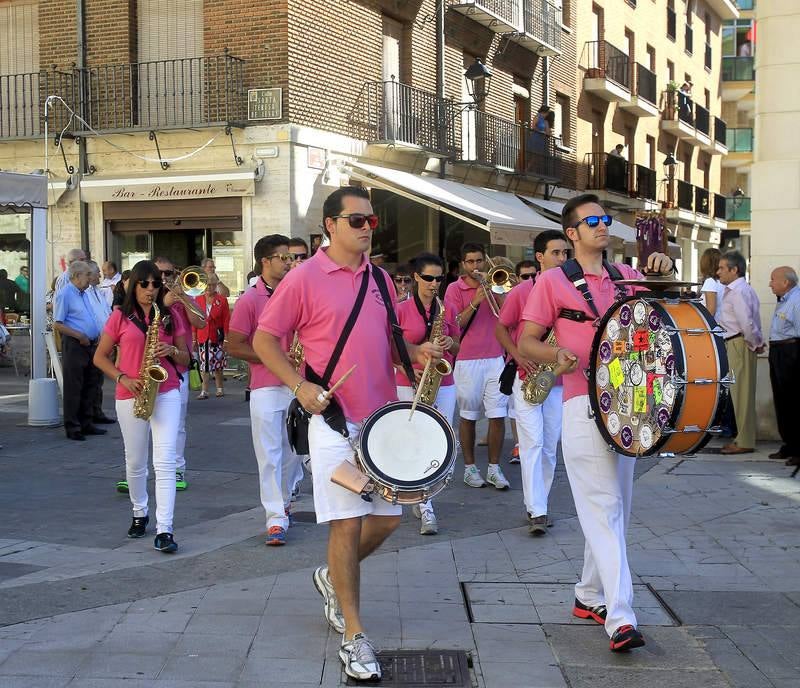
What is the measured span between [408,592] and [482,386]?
3223 mm

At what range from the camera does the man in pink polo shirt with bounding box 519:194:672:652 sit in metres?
4.87

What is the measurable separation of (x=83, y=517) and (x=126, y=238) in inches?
485

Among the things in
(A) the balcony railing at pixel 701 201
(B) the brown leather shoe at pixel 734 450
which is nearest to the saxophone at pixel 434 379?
(B) the brown leather shoe at pixel 734 450

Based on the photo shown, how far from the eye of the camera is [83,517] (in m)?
7.76

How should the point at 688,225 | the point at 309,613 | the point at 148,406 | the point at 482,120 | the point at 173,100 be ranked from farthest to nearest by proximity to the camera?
the point at 688,225, the point at 482,120, the point at 173,100, the point at 148,406, the point at 309,613

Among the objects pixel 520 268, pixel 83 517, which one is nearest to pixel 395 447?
pixel 83 517

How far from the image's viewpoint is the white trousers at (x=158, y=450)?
6668mm

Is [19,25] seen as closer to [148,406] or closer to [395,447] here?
[148,406]

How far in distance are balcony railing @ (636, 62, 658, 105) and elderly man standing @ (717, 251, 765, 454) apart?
2510 cm

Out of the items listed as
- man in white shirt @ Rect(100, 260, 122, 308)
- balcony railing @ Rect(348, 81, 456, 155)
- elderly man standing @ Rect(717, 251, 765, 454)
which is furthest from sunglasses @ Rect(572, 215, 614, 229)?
balcony railing @ Rect(348, 81, 456, 155)

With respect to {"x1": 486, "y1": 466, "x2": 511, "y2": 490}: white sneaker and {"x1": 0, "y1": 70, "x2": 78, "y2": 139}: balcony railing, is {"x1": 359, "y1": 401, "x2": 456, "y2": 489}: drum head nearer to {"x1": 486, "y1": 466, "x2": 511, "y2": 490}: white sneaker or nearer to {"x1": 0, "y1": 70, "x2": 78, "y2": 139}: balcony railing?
{"x1": 486, "y1": 466, "x2": 511, "y2": 490}: white sneaker

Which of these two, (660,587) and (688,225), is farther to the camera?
(688,225)

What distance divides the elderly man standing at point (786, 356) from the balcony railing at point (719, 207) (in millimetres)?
37345

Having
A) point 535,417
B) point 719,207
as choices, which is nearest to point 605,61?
point 719,207
